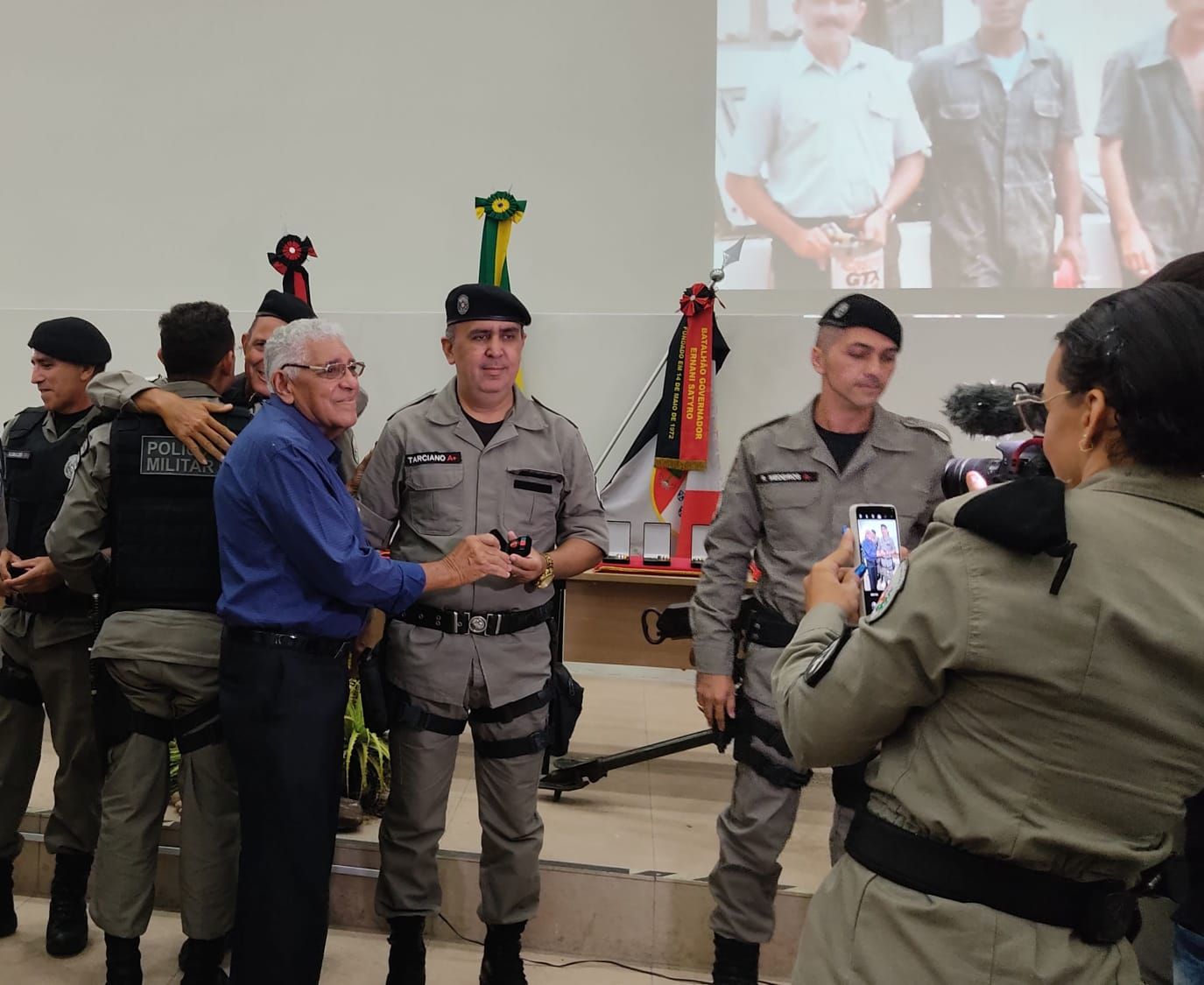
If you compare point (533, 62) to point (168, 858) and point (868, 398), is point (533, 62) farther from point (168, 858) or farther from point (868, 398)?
point (168, 858)

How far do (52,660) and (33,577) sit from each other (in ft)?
0.73

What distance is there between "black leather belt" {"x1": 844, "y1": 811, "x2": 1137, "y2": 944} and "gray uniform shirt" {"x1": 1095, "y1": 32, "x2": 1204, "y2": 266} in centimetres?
401

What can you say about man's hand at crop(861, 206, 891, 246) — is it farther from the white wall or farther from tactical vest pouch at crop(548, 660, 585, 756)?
tactical vest pouch at crop(548, 660, 585, 756)

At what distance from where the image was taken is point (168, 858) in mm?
2713

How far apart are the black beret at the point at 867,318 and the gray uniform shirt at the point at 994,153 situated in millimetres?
2531

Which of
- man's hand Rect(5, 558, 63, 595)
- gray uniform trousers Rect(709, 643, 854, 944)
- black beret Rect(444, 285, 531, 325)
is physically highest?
black beret Rect(444, 285, 531, 325)

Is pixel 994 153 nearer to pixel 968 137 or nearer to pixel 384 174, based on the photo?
pixel 968 137

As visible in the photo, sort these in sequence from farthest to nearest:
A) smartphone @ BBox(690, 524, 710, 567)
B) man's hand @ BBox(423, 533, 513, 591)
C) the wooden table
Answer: smartphone @ BBox(690, 524, 710, 567)
the wooden table
man's hand @ BBox(423, 533, 513, 591)

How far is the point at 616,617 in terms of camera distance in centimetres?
360

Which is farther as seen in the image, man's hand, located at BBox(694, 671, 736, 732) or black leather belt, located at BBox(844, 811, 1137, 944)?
man's hand, located at BBox(694, 671, 736, 732)

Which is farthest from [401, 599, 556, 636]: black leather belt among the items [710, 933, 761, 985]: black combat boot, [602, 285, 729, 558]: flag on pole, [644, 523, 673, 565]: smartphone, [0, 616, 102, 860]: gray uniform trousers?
[602, 285, 729, 558]: flag on pole

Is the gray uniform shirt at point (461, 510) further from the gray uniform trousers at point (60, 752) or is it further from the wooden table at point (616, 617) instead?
the wooden table at point (616, 617)

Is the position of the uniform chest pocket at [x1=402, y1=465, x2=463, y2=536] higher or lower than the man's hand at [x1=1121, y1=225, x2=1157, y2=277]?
lower

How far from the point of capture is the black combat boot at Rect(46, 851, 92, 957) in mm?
2445
